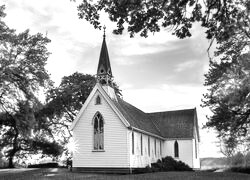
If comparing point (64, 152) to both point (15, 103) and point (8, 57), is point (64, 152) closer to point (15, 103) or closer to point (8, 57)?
point (15, 103)

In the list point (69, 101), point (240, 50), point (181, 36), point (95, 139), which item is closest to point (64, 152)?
point (69, 101)

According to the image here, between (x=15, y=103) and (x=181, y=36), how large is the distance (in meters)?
28.2

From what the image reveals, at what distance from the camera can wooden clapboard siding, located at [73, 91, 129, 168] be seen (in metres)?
27.5

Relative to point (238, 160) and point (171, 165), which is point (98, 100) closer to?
point (171, 165)

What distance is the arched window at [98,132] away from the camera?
93.5ft

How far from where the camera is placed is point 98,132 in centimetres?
2884

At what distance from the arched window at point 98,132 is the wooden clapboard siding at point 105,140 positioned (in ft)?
1.28

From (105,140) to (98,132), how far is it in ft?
3.83

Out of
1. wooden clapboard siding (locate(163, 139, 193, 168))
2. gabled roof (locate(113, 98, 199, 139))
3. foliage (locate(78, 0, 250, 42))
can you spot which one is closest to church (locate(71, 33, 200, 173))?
wooden clapboard siding (locate(163, 139, 193, 168))

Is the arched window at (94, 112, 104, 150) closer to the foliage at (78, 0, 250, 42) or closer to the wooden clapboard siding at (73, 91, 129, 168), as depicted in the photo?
the wooden clapboard siding at (73, 91, 129, 168)

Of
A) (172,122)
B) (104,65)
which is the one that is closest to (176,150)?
(172,122)

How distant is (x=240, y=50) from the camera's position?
85.4 feet

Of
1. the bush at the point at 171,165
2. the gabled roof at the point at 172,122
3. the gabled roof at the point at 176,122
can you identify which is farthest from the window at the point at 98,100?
the gabled roof at the point at 176,122

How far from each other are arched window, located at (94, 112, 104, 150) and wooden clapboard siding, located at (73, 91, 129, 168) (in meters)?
0.39
